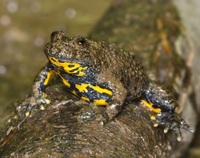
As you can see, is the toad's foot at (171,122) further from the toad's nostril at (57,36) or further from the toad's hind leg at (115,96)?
the toad's nostril at (57,36)

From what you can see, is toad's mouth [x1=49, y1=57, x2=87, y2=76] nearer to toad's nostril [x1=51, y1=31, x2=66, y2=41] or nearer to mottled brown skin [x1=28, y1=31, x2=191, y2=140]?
mottled brown skin [x1=28, y1=31, x2=191, y2=140]

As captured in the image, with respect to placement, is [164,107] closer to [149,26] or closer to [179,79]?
[179,79]

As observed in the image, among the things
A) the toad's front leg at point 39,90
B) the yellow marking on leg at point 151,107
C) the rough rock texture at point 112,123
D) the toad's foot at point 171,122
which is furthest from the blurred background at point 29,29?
the toad's foot at point 171,122

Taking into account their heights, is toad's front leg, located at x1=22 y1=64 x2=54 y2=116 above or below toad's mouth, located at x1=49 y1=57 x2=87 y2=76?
below

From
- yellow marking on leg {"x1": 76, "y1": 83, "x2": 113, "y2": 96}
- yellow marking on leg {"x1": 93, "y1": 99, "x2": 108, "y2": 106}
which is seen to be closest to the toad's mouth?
yellow marking on leg {"x1": 76, "y1": 83, "x2": 113, "y2": 96}

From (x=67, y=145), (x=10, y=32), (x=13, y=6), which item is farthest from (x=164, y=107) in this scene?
(x=13, y=6)

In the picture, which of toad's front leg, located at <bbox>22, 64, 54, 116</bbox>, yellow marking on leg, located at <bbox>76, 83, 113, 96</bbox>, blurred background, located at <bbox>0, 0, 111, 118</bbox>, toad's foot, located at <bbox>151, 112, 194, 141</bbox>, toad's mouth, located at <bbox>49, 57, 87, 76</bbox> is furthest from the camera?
blurred background, located at <bbox>0, 0, 111, 118</bbox>

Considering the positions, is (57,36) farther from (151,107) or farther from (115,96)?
(151,107)
